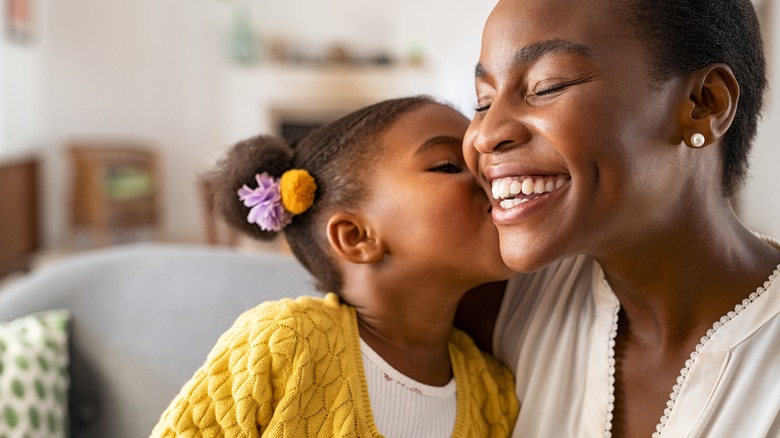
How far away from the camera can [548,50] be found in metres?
1.03

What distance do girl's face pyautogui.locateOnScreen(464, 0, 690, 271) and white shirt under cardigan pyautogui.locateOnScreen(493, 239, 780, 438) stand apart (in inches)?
9.7

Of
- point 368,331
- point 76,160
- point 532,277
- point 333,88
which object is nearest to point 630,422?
point 532,277

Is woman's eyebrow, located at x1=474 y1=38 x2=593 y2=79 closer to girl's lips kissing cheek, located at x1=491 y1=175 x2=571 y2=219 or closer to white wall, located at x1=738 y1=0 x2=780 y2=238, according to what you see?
girl's lips kissing cheek, located at x1=491 y1=175 x2=571 y2=219

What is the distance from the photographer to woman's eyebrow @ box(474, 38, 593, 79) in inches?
39.5

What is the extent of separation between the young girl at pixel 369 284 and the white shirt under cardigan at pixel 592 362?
0.07m

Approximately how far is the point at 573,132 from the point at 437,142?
1.43ft

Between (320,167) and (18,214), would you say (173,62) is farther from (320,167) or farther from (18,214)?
(320,167)

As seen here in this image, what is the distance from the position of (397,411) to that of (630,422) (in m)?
0.38

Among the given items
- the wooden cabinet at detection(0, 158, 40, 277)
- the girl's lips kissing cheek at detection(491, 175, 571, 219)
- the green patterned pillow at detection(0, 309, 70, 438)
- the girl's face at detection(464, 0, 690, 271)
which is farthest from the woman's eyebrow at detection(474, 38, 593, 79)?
the wooden cabinet at detection(0, 158, 40, 277)

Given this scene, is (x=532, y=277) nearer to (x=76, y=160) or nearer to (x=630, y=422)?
(x=630, y=422)

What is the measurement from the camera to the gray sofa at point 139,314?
5.86 feet

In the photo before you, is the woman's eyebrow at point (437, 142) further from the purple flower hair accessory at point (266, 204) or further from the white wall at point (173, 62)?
the white wall at point (173, 62)

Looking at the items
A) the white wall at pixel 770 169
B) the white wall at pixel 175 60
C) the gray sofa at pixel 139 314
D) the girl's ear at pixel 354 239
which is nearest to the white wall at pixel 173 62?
the white wall at pixel 175 60

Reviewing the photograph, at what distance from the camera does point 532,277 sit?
1.48 meters
